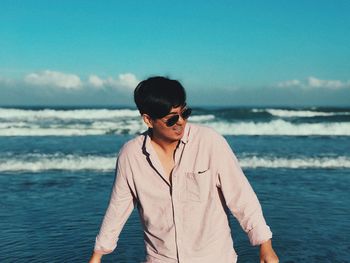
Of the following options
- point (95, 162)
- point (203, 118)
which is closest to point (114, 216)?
point (95, 162)

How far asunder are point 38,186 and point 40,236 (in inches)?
143

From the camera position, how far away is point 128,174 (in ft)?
7.45

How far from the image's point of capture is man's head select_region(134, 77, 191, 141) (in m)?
2.10

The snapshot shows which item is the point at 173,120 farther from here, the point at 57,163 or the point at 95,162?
the point at 57,163

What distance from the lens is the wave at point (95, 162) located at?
12258 mm

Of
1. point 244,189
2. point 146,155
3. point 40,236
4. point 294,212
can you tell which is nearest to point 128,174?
point 146,155

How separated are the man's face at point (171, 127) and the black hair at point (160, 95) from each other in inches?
0.8

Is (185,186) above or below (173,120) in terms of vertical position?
below

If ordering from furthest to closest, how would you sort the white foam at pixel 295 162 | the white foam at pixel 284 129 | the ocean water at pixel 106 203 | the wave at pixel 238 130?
the white foam at pixel 284 129, the wave at pixel 238 130, the white foam at pixel 295 162, the ocean water at pixel 106 203

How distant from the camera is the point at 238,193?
217cm

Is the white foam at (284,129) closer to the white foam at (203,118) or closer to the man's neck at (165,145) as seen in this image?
the white foam at (203,118)

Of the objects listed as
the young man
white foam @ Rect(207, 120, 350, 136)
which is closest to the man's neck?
the young man

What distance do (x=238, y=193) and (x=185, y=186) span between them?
0.25 metres

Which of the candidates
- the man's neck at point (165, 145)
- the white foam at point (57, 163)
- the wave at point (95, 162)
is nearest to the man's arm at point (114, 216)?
the man's neck at point (165, 145)
